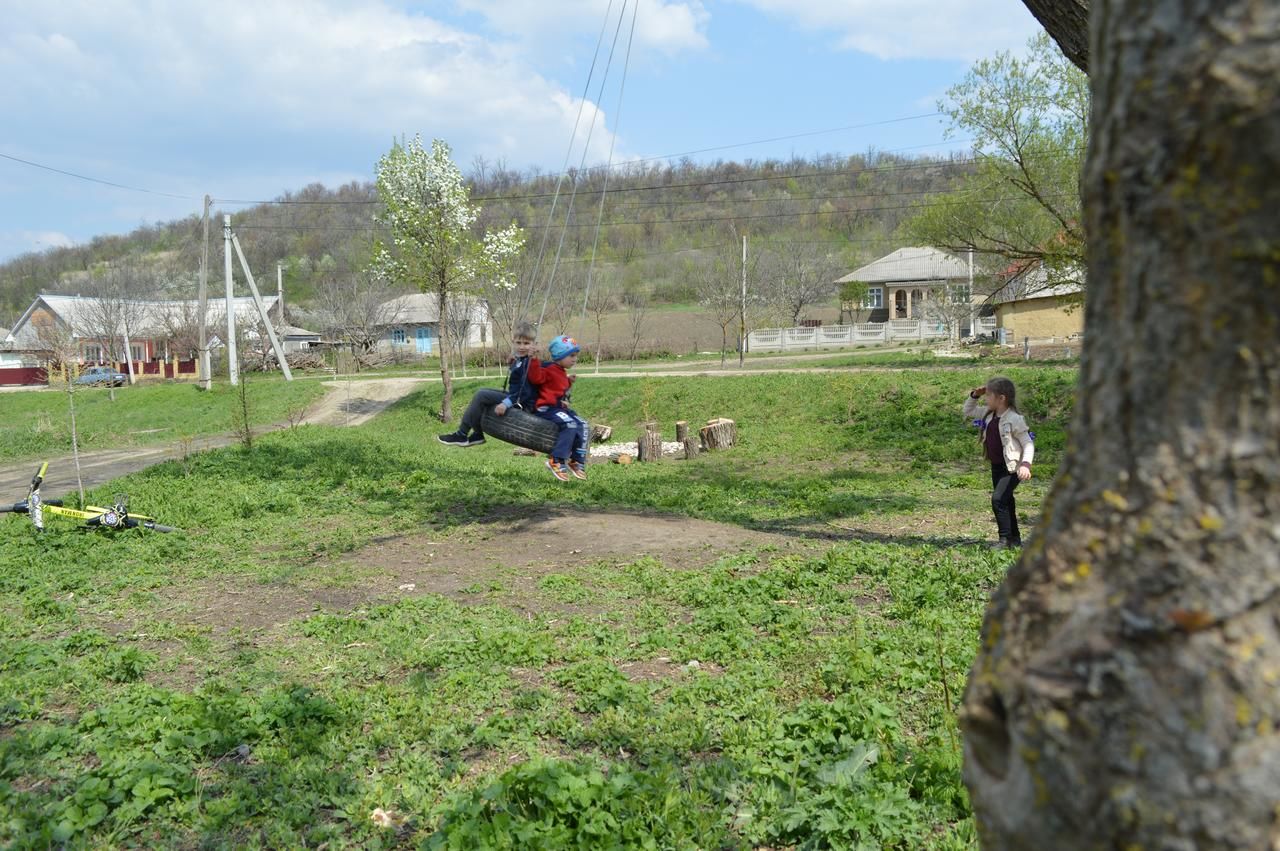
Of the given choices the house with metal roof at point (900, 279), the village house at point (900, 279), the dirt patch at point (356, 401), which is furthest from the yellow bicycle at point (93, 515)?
the village house at point (900, 279)

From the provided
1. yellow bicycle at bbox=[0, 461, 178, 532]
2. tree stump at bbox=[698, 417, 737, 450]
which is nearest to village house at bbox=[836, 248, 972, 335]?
tree stump at bbox=[698, 417, 737, 450]

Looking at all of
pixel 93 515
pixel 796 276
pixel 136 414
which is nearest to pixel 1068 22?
pixel 93 515

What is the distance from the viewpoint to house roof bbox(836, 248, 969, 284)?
233ft

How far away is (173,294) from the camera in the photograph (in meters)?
93.3

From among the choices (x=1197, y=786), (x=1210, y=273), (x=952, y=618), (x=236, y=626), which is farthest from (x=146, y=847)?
(x=952, y=618)

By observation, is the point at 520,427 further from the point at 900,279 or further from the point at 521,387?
the point at 900,279

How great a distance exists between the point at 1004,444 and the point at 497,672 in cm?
548

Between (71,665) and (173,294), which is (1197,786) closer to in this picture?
(71,665)

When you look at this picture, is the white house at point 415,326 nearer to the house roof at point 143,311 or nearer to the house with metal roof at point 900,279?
the house roof at point 143,311

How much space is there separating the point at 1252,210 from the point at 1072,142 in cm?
2615

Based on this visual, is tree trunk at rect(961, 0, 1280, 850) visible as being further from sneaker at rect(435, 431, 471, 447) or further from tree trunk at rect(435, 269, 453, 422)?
tree trunk at rect(435, 269, 453, 422)

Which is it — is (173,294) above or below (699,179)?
below

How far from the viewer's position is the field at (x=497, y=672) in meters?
4.22

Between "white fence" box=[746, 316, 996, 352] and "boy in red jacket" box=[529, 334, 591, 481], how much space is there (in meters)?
43.9
